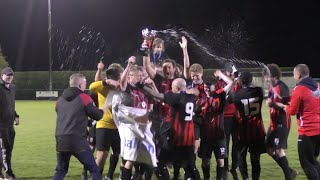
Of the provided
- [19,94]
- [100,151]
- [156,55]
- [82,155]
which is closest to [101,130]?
[100,151]

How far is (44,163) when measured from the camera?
40.0 feet

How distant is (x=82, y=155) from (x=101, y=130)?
1186 millimetres

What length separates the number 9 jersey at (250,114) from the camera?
29.1 ft

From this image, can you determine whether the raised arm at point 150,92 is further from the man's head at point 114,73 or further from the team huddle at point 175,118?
the man's head at point 114,73

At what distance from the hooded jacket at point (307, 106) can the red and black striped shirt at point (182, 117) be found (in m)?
1.68

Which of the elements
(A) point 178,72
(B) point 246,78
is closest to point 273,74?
(B) point 246,78

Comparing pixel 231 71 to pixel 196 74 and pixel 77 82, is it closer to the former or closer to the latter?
pixel 196 74

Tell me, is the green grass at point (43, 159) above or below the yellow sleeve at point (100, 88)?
below

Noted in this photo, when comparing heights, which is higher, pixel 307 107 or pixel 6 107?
pixel 307 107

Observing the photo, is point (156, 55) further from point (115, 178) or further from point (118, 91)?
point (115, 178)

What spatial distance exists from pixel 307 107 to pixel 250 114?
1163 millimetres

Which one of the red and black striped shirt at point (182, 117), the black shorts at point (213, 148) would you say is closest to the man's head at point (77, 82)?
the red and black striped shirt at point (182, 117)

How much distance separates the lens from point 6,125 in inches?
398

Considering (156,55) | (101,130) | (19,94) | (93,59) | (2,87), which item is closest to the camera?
(101,130)
